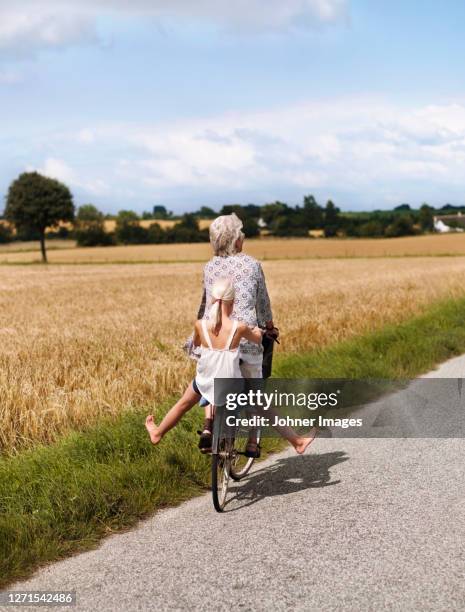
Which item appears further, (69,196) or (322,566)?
(69,196)

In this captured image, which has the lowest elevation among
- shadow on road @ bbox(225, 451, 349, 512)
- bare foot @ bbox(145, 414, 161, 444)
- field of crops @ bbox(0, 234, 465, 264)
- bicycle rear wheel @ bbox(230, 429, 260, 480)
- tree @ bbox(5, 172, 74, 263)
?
field of crops @ bbox(0, 234, 465, 264)

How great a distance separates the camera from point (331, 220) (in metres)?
103

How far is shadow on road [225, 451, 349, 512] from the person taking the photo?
5.76 metres

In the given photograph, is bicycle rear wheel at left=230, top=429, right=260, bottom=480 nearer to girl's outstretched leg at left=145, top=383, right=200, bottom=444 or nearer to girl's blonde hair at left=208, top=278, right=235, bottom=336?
girl's outstretched leg at left=145, top=383, right=200, bottom=444

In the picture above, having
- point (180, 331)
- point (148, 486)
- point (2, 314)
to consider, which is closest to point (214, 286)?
point (148, 486)

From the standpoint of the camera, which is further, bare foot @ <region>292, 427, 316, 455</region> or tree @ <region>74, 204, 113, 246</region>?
tree @ <region>74, 204, 113, 246</region>

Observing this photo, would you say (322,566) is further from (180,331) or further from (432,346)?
(180,331)

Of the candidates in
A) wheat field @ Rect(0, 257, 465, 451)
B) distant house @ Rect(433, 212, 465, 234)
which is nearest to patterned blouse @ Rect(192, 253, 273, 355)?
wheat field @ Rect(0, 257, 465, 451)

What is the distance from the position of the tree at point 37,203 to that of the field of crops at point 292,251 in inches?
155

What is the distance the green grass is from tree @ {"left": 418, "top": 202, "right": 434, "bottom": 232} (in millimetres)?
104339

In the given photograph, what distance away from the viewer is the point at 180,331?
14211mm

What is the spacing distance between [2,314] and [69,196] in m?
57.1

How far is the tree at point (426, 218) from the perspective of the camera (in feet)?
358

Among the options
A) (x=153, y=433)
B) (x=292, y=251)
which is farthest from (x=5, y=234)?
(x=153, y=433)
